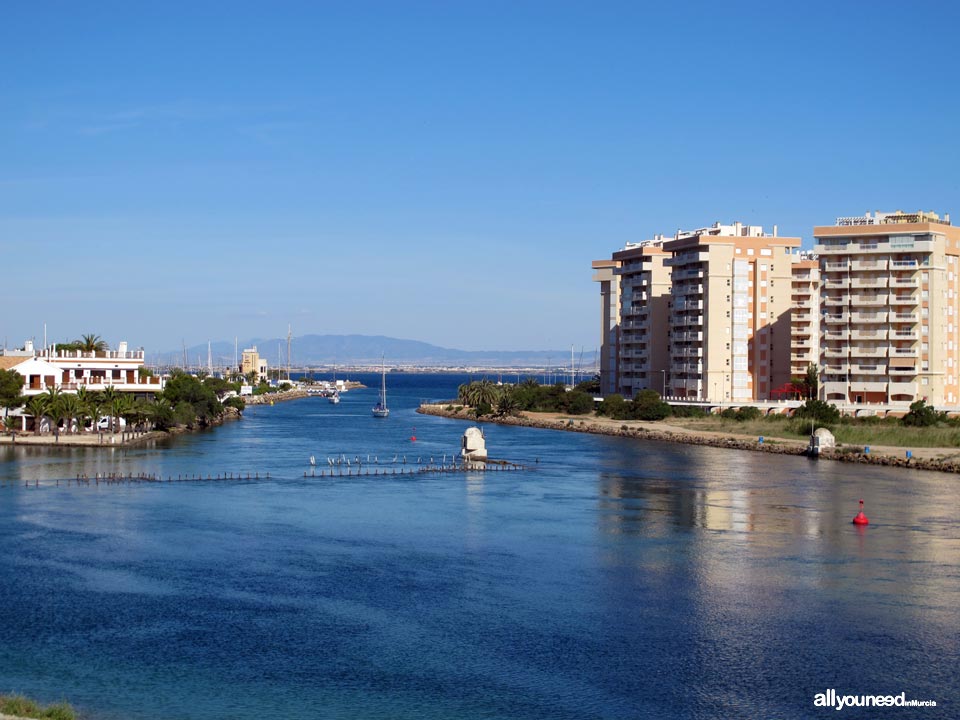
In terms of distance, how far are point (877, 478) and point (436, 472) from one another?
75.6ft

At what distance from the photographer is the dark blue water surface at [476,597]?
72.9 feet

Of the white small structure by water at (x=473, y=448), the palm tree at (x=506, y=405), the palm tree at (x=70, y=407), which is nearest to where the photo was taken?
the white small structure by water at (x=473, y=448)

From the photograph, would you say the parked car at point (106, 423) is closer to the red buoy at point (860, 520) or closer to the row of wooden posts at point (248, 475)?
the row of wooden posts at point (248, 475)

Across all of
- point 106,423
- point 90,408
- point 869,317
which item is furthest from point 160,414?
point 869,317

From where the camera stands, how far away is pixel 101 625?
2642cm

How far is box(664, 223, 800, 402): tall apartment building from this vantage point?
298ft

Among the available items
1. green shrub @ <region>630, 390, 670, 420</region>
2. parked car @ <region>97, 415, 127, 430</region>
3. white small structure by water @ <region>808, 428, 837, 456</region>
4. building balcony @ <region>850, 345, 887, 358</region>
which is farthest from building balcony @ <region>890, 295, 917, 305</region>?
parked car @ <region>97, 415, 127, 430</region>

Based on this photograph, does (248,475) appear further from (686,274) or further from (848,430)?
(686,274)

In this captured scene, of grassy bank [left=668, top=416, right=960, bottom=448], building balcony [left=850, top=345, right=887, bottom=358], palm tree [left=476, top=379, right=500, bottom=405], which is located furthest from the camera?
palm tree [left=476, top=379, right=500, bottom=405]

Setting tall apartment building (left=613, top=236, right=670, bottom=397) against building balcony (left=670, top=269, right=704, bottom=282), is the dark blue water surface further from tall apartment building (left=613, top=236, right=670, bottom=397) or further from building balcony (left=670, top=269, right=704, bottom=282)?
tall apartment building (left=613, top=236, right=670, bottom=397)

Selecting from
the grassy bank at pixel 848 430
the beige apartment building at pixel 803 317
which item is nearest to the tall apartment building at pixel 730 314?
the beige apartment building at pixel 803 317

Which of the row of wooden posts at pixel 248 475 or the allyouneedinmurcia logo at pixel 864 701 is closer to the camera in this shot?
the allyouneedinmurcia logo at pixel 864 701

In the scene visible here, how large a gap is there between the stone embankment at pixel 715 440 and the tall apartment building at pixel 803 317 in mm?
17714

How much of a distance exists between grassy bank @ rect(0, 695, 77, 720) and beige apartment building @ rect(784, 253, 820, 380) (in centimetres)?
8556
